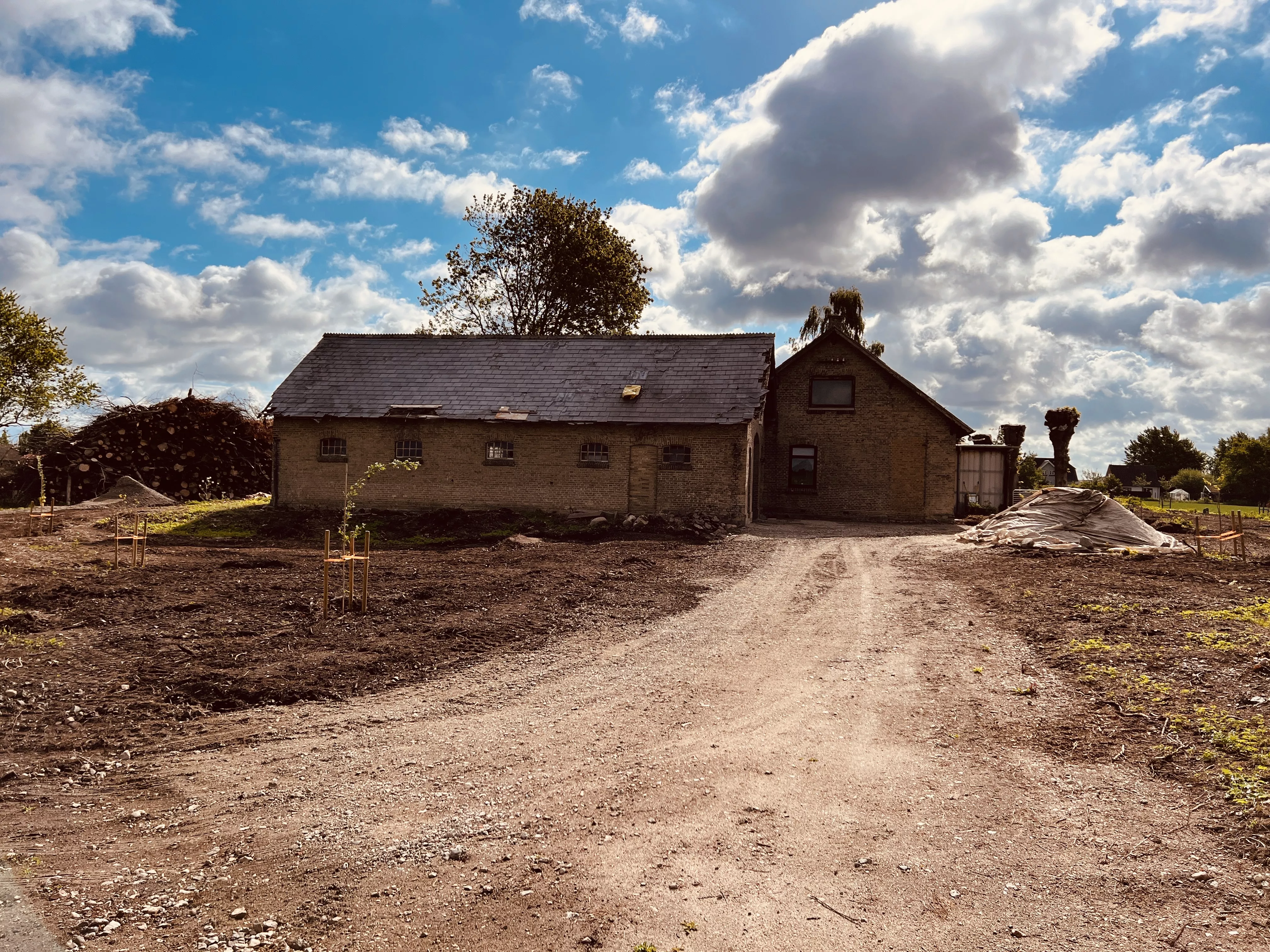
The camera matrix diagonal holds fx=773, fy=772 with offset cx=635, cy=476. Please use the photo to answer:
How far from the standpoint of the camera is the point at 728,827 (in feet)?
15.8

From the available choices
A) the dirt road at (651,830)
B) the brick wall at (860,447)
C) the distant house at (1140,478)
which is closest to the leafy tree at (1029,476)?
the distant house at (1140,478)

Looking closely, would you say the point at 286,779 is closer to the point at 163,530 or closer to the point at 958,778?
the point at 958,778

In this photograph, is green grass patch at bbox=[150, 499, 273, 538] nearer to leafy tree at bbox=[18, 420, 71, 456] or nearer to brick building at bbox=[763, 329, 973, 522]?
leafy tree at bbox=[18, 420, 71, 456]

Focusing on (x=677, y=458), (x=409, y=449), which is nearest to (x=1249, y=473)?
(x=677, y=458)

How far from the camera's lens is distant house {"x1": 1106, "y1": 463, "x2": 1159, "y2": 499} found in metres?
67.6

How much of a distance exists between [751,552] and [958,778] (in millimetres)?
11969

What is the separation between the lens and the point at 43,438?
28.2m

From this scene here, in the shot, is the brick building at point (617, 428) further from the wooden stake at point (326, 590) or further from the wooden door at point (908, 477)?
the wooden stake at point (326, 590)

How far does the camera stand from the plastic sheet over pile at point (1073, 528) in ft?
58.6

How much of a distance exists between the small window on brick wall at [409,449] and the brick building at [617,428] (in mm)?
52

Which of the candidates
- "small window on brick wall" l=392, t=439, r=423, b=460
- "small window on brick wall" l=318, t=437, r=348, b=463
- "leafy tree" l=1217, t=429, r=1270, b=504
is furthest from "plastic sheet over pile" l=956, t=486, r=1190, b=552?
"leafy tree" l=1217, t=429, r=1270, b=504

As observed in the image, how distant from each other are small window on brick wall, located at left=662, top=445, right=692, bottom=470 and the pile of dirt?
52.5ft

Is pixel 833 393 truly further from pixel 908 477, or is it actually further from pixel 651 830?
pixel 651 830

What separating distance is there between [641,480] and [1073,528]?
36.8ft
